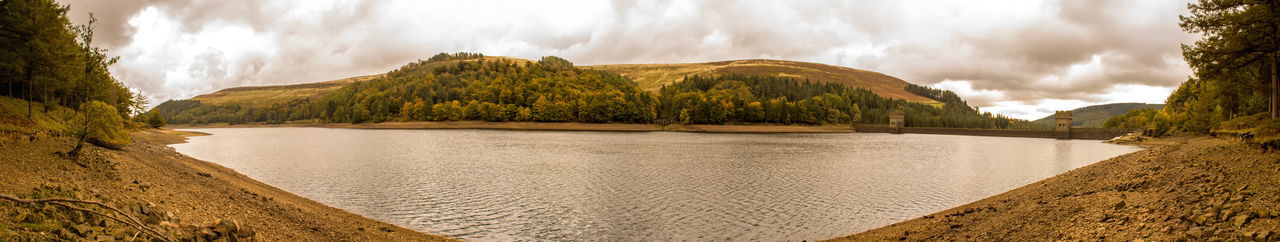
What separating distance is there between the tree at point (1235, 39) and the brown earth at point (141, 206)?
100ft

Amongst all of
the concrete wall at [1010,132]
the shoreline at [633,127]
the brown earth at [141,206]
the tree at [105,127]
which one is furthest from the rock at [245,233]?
the concrete wall at [1010,132]

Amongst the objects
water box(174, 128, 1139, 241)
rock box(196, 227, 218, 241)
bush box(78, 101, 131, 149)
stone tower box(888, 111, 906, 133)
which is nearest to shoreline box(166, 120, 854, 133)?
stone tower box(888, 111, 906, 133)

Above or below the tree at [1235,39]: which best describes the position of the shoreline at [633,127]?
below

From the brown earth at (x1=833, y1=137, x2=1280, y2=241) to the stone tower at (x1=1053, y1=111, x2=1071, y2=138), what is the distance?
5116 inches

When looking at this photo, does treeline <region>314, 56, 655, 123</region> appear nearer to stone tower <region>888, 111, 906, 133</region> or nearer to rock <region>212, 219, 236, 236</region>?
stone tower <region>888, 111, 906, 133</region>

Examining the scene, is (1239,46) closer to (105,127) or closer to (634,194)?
(634,194)

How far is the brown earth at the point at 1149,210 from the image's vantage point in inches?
422

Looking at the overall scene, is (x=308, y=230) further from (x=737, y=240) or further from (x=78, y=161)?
(x=737, y=240)

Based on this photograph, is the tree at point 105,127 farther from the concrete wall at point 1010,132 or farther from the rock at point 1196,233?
the concrete wall at point 1010,132

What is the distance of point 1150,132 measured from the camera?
90.4 meters

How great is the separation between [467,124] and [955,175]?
139 m

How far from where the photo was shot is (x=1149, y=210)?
13039 mm

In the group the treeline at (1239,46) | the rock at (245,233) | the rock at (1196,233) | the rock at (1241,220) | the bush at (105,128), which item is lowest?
the rock at (245,233)

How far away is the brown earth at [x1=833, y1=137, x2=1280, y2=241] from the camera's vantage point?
1073 centimetres
